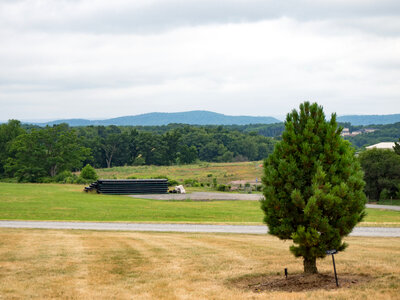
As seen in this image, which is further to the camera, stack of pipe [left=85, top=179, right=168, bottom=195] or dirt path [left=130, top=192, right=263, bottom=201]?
stack of pipe [left=85, top=179, right=168, bottom=195]

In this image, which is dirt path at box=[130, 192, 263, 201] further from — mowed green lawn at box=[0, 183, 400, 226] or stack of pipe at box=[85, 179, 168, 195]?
mowed green lawn at box=[0, 183, 400, 226]

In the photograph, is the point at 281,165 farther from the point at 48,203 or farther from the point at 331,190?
the point at 48,203

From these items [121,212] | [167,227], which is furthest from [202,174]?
[167,227]

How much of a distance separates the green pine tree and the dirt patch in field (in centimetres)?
45

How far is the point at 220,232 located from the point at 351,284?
1131 centimetres

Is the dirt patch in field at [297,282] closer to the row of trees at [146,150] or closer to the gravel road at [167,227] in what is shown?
the gravel road at [167,227]

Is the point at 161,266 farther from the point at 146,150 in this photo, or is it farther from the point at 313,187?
the point at 146,150

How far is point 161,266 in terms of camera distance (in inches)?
460

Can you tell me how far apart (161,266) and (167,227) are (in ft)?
32.3

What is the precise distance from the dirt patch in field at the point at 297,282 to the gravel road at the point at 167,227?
10148mm

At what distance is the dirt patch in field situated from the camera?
8.68 meters

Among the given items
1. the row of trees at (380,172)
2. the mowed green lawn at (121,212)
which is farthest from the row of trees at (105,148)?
the row of trees at (380,172)

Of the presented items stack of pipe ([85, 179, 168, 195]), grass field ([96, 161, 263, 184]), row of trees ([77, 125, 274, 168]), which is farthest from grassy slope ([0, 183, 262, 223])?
row of trees ([77, 125, 274, 168])

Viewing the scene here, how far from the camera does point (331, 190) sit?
28.2 feet
